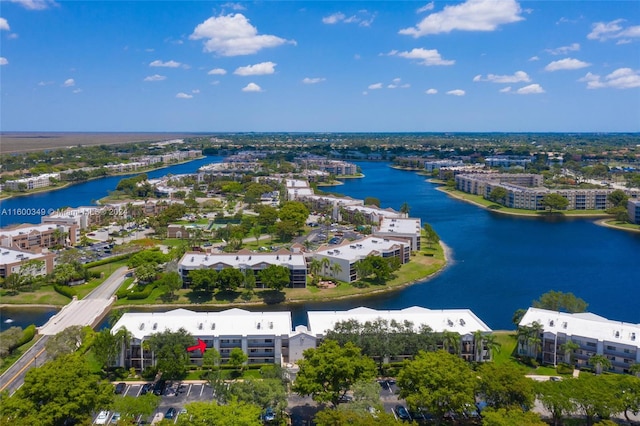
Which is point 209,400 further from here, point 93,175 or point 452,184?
point 93,175

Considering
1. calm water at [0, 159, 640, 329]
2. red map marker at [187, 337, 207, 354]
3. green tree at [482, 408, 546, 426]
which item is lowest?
calm water at [0, 159, 640, 329]

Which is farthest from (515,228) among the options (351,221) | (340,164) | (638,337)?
(340,164)

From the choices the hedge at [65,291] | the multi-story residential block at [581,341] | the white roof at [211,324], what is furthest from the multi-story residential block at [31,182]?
the multi-story residential block at [581,341]

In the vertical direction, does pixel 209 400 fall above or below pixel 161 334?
below

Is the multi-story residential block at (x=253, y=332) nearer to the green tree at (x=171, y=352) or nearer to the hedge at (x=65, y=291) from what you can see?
the green tree at (x=171, y=352)

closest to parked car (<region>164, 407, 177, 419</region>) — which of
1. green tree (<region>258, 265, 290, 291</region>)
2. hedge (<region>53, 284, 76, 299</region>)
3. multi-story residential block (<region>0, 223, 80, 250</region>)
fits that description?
green tree (<region>258, 265, 290, 291</region>)

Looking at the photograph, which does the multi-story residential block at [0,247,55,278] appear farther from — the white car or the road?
the white car
